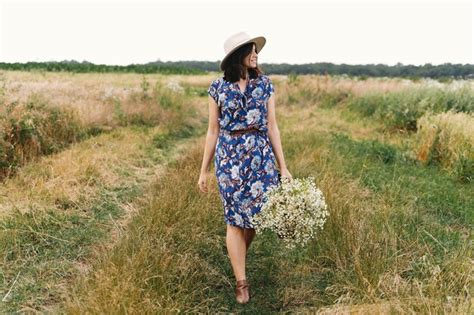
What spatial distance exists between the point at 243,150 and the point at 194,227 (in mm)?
1315

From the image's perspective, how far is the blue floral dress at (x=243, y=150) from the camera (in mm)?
3574

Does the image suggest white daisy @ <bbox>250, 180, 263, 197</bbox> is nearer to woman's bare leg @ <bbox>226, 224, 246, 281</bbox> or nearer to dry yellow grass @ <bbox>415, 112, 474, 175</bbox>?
woman's bare leg @ <bbox>226, 224, 246, 281</bbox>

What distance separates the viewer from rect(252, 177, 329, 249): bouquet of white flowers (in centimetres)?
329

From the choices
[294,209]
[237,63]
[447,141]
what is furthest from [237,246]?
[447,141]

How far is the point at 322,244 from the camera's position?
4.18 metres

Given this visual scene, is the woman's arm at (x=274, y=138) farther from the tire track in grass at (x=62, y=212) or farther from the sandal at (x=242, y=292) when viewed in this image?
A: the tire track in grass at (x=62, y=212)

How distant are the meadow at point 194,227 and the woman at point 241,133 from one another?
0.64 m

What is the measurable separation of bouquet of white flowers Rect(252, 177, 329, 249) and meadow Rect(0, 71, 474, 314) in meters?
0.53

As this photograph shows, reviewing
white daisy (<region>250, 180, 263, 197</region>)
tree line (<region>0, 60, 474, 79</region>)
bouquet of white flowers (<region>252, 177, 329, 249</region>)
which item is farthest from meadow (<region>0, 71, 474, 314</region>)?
tree line (<region>0, 60, 474, 79</region>)

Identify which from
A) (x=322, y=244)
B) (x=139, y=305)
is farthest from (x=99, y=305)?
(x=322, y=244)

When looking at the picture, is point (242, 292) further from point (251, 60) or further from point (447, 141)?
point (447, 141)

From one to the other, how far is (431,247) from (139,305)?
7.94 ft

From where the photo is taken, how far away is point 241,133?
143 inches

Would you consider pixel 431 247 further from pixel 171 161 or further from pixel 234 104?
pixel 171 161
